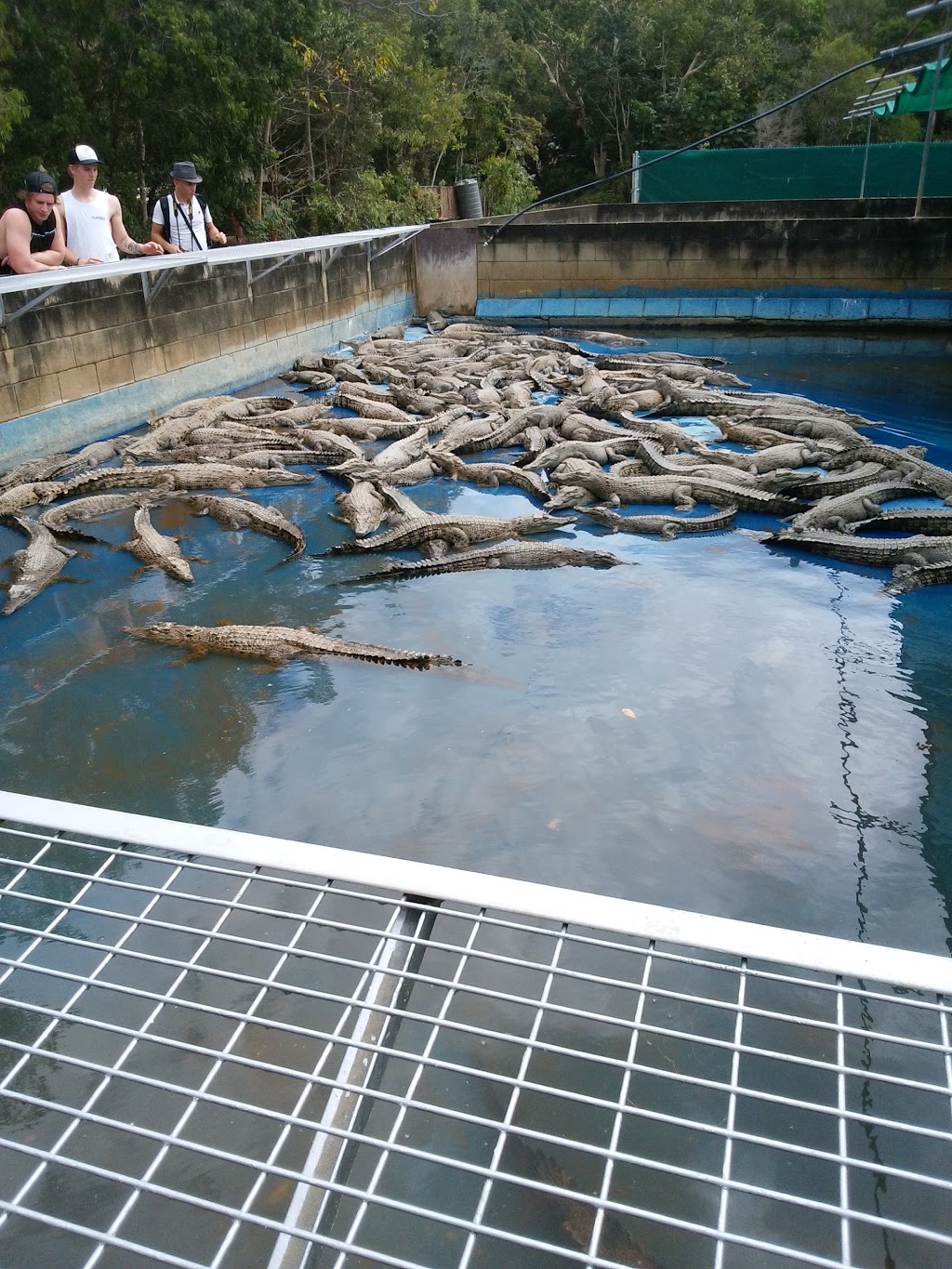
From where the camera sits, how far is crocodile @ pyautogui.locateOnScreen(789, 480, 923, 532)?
6375 mm

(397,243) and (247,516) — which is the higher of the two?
(397,243)

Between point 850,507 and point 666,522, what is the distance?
1.39 m

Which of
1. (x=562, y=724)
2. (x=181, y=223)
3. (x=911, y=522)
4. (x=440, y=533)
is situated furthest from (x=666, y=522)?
(x=181, y=223)

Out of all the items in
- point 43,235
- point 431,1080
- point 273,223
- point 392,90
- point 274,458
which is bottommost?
point 431,1080

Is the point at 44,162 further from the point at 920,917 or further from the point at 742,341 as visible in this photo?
the point at 920,917

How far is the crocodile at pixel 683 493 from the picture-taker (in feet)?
22.4

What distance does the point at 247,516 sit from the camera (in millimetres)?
6555

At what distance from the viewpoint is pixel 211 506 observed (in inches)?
266

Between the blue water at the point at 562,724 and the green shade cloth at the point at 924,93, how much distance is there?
950 cm

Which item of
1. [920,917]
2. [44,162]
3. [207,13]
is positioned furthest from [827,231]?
[920,917]

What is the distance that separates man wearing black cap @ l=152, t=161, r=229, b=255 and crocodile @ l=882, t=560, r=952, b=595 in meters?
7.39

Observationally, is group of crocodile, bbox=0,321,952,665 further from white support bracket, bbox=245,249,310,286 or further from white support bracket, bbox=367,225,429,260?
white support bracket, bbox=367,225,429,260

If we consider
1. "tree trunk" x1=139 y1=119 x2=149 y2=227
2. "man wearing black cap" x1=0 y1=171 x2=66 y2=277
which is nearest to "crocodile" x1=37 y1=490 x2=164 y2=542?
"man wearing black cap" x1=0 y1=171 x2=66 y2=277

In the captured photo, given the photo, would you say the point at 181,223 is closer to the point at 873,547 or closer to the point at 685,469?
the point at 685,469
